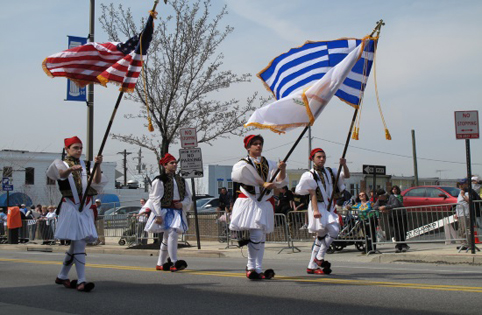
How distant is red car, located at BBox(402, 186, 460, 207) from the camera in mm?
24422

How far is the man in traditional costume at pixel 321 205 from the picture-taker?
31.9ft

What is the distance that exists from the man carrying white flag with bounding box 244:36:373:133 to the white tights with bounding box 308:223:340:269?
157 centimetres

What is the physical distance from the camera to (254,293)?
7.90m

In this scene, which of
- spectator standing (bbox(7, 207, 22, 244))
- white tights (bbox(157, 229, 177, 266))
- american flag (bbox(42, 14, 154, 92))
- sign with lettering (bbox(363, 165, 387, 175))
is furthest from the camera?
spectator standing (bbox(7, 207, 22, 244))

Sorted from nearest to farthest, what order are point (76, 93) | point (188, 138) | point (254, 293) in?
point (254, 293)
point (188, 138)
point (76, 93)

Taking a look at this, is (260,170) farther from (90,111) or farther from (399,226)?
(90,111)

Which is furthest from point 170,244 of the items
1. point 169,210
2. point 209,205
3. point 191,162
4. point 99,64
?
point 209,205

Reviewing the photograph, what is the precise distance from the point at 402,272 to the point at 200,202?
1025 inches

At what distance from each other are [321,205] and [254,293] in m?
2.40

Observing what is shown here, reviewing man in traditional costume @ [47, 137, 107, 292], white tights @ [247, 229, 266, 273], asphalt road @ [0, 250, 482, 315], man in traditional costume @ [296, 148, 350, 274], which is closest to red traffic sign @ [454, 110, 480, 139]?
asphalt road @ [0, 250, 482, 315]

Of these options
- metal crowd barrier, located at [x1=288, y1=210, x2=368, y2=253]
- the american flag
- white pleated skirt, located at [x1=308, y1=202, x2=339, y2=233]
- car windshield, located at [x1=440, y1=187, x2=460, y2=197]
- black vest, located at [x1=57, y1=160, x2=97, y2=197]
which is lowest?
metal crowd barrier, located at [x1=288, y1=210, x2=368, y2=253]

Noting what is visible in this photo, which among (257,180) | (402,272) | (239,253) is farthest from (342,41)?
(239,253)

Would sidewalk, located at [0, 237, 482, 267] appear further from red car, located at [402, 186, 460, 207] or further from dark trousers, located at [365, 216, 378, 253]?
red car, located at [402, 186, 460, 207]

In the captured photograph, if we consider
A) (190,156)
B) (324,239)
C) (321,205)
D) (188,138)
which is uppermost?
(188,138)
